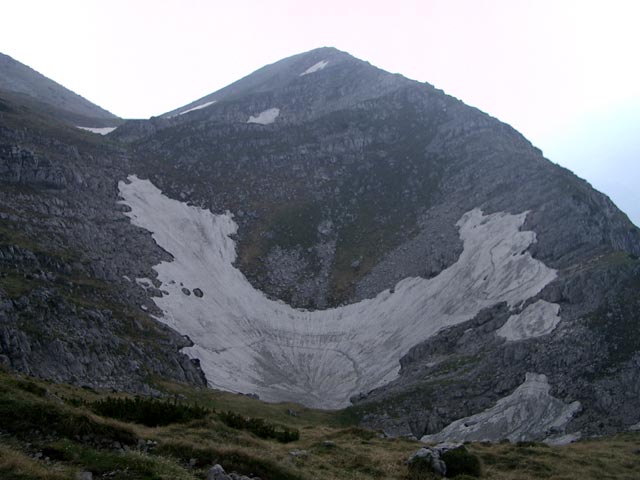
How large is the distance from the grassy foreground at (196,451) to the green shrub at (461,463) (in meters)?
0.82

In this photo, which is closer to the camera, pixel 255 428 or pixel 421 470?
pixel 421 470

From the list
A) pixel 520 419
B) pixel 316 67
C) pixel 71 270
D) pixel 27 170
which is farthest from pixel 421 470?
pixel 316 67

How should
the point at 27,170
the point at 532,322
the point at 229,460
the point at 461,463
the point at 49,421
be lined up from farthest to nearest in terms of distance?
the point at 27,170 < the point at 532,322 < the point at 461,463 < the point at 229,460 < the point at 49,421

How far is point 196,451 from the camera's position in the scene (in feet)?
66.6

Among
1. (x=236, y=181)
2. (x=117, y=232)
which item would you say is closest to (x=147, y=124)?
(x=236, y=181)

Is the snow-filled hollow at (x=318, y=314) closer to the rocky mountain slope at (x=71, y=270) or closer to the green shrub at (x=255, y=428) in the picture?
the rocky mountain slope at (x=71, y=270)

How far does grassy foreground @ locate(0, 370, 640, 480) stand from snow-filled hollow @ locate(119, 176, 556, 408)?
34.3 meters

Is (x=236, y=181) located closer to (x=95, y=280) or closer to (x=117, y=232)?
(x=117, y=232)

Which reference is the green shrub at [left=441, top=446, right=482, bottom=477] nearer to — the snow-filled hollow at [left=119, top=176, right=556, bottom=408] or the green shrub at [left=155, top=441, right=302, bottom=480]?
the green shrub at [left=155, top=441, right=302, bottom=480]

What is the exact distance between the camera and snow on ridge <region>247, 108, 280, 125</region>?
140m

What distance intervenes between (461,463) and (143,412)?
14.5m

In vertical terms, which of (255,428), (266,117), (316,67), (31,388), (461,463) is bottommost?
(255,428)

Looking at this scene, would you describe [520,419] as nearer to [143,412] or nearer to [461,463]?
[461,463]

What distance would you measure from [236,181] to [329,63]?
74555 mm
